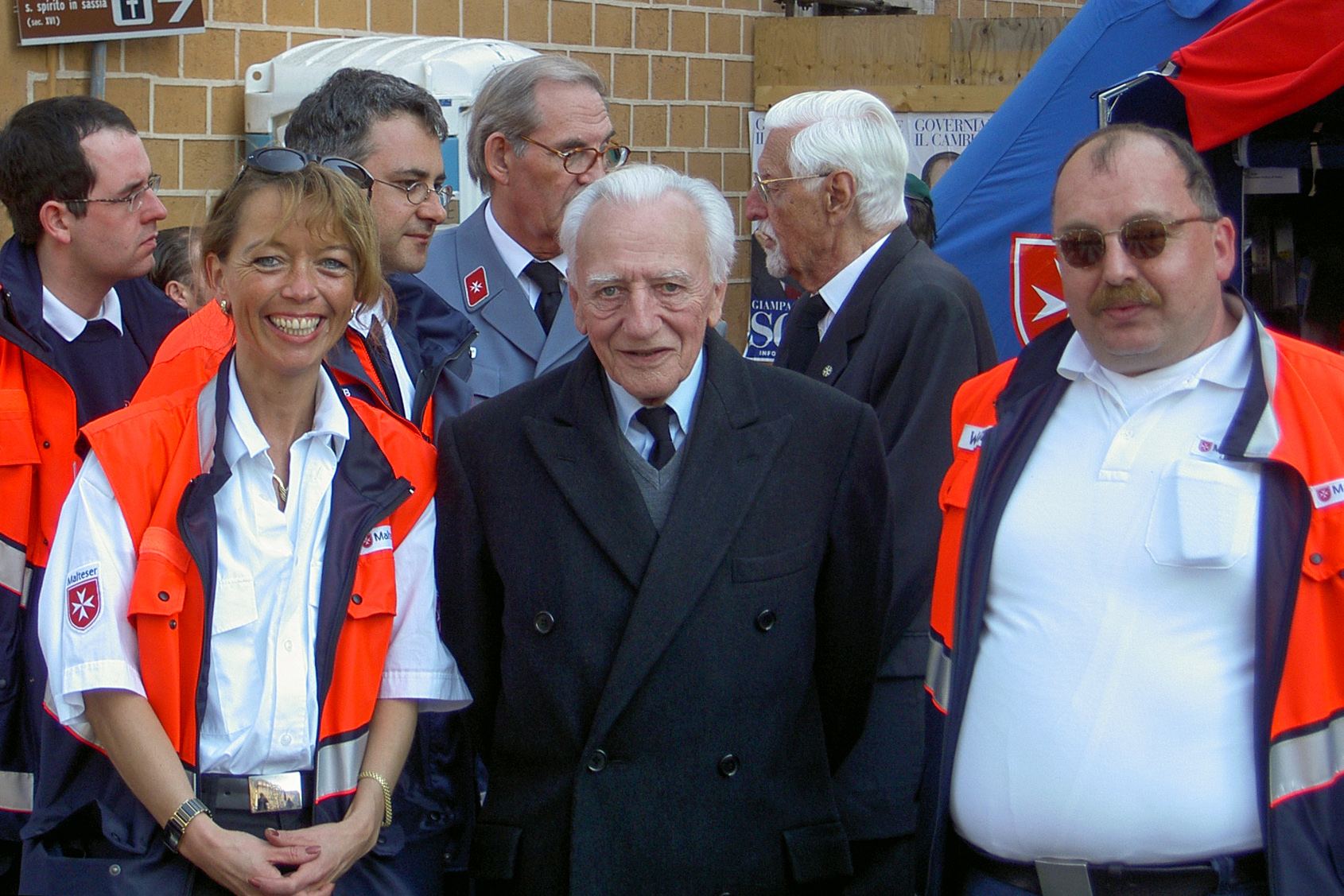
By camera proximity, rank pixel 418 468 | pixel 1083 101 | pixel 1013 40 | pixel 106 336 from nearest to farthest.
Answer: pixel 418 468, pixel 106 336, pixel 1083 101, pixel 1013 40

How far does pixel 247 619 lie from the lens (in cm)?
230

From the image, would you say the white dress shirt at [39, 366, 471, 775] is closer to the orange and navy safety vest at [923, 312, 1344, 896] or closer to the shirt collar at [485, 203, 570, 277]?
the shirt collar at [485, 203, 570, 277]

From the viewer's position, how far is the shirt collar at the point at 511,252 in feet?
11.9

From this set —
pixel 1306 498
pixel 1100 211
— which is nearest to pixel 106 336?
pixel 1100 211

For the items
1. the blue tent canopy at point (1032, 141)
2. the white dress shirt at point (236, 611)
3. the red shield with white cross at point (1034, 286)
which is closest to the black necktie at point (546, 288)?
the white dress shirt at point (236, 611)

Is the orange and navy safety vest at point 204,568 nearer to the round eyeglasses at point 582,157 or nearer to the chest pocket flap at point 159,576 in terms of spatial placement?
the chest pocket flap at point 159,576

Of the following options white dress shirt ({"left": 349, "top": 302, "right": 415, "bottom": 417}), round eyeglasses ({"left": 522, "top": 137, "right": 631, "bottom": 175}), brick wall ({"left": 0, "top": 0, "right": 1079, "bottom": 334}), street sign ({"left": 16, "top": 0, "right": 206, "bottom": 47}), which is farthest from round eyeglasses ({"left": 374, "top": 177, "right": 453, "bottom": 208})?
street sign ({"left": 16, "top": 0, "right": 206, "bottom": 47})

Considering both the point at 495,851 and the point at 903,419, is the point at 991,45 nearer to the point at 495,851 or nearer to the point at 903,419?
the point at 903,419

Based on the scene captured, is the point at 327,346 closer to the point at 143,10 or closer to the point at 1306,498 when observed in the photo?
the point at 1306,498

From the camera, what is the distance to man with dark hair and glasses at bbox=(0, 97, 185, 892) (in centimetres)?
326

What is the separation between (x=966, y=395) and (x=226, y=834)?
1.55 metres

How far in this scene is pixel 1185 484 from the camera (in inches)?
87.6

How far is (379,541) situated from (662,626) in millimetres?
Answer: 514

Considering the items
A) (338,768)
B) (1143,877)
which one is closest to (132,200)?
(338,768)
